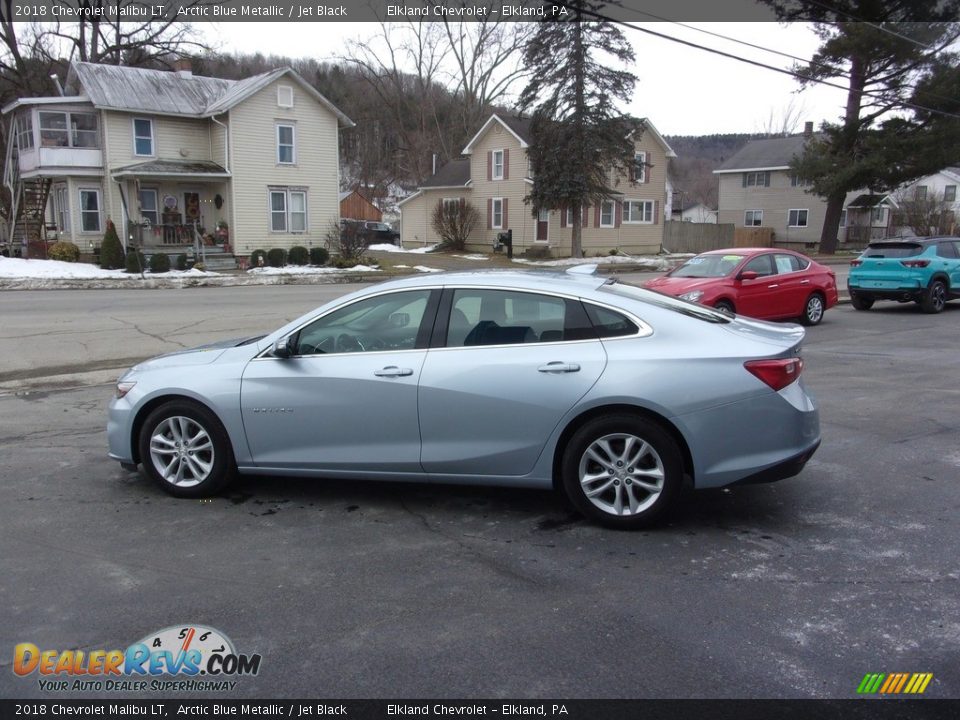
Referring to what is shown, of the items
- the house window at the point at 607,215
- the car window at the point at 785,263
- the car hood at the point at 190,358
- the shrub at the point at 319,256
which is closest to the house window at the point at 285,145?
the shrub at the point at 319,256

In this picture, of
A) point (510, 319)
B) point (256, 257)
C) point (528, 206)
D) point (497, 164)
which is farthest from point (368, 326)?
point (497, 164)

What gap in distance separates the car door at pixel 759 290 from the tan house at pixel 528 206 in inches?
1043

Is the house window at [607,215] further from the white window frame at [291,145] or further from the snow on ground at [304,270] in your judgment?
the white window frame at [291,145]

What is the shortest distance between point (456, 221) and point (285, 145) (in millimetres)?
12225

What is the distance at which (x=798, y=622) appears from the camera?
368 cm

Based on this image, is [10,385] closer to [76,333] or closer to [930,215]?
[76,333]

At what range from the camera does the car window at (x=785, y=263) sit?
1426 cm

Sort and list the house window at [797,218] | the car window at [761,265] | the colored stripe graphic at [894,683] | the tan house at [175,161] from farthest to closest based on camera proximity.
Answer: the house window at [797,218]
the tan house at [175,161]
the car window at [761,265]
the colored stripe graphic at [894,683]

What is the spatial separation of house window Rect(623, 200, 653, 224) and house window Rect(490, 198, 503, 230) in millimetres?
Answer: 6984

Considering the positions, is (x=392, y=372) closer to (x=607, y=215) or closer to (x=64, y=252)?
(x=64, y=252)

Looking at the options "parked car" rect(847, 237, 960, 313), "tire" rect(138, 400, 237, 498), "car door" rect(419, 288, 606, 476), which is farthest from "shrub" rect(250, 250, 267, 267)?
"car door" rect(419, 288, 606, 476)

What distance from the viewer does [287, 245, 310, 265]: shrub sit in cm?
3334

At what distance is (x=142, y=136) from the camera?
32.8 meters

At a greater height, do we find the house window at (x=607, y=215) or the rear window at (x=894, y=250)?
the house window at (x=607, y=215)
